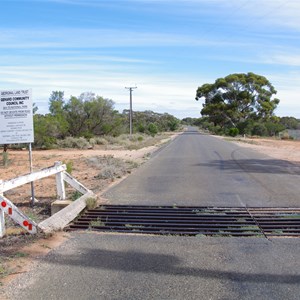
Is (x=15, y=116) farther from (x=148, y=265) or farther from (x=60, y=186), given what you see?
(x=148, y=265)

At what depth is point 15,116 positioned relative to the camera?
9398mm

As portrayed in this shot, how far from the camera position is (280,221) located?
25.4ft

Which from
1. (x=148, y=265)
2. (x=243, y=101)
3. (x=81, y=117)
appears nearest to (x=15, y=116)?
(x=148, y=265)

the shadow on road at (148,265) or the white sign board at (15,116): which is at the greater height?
the white sign board at (15,116)

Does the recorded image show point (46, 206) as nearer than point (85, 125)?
Yes

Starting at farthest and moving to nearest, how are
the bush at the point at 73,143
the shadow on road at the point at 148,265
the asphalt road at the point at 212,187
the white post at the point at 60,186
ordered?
the bush at the point at 73,143 < the asphalt road at the point at 212,187 < the white post at the point at 60,186 < the shadow on road at the point at 148,265

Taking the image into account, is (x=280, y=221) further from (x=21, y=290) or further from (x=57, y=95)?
(x=57, y=95)

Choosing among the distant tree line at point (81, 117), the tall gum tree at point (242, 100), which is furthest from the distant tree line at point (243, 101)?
the distant tree line at point (81, 117)

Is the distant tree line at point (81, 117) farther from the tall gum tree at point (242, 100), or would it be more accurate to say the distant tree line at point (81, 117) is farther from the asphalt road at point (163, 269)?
the tall gum tree at point (242, 100)

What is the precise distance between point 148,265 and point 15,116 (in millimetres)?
5527

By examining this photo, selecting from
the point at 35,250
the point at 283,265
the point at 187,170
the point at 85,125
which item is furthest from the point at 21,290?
the point at 85,125

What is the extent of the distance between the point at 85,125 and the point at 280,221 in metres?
35.0

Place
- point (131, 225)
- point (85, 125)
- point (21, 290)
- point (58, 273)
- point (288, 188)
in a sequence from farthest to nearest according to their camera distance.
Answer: point (85, 125) → point (288, 188) → point (131, 225) → point (58, 273) → point (21, 290)

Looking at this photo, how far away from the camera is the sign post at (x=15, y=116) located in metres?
9.29
